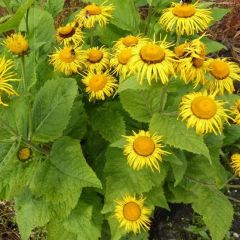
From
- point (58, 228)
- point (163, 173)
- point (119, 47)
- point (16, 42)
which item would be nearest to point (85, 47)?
point (119, 47)

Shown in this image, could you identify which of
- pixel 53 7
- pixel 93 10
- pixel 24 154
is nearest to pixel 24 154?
pixel 24 154

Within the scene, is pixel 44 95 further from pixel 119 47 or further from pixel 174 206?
pixel 174 206

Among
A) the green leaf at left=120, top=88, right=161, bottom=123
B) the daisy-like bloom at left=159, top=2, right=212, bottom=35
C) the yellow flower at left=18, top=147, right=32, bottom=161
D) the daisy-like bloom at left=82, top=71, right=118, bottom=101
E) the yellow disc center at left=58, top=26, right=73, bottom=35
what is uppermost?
the daisy-like bloom at left=159, top=2, right=212, bottom=35

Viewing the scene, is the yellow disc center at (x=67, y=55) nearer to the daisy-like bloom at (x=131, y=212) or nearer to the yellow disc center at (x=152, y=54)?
the yellow disc center at (x=152, y=54)

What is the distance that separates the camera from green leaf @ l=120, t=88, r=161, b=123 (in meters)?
1.96

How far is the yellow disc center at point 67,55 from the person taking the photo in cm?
198

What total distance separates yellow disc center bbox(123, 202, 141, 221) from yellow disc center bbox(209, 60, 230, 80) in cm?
67

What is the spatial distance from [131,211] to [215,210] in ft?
1.58

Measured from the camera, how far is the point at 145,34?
2.52 m

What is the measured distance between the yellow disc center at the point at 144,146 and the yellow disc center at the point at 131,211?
0.30 meters

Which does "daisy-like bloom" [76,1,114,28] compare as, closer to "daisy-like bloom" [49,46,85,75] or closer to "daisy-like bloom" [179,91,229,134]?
"daisy-like bloom" [49,46,85,75]

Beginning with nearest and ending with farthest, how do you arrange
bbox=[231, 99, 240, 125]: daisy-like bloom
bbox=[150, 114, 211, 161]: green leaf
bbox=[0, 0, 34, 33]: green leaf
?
bbox=[0, 0, 34, 33]: green leaf
bbox=[150, 114, 211, 161]: green leaf
bbox=[231, 99, 240, 125]: daisy-like bloom

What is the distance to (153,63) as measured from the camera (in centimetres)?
154

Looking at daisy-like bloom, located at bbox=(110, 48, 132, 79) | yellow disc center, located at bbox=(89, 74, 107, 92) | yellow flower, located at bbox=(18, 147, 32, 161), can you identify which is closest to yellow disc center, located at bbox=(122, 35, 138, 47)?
daisy-like bloom, located at bbox=(110, 48, 132, 79)
